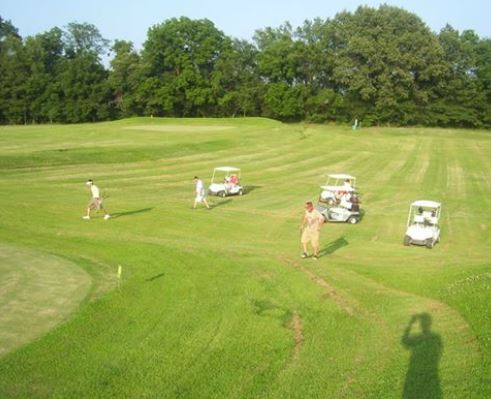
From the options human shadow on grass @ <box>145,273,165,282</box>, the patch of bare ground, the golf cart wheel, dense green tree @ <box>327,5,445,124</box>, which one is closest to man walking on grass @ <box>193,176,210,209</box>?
the golf cart wheel

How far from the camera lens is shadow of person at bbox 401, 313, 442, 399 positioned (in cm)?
918

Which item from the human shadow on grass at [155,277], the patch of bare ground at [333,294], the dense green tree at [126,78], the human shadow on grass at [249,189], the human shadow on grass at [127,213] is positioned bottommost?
the human shadow on grass at [249,189]

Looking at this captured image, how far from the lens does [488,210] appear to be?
1323 inches

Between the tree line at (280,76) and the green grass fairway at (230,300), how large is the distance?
58655 millimetres

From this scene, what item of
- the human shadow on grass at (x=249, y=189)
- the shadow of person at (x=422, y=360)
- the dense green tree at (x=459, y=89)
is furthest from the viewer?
the dense green tree at (x=459, y=89)

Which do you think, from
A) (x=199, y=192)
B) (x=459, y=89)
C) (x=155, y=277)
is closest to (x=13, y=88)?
(x=459, y=89)

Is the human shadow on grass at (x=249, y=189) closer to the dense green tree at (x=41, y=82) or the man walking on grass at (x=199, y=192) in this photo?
the man walking on grass at (x=199, y=192)

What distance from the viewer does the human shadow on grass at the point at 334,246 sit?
20900mm

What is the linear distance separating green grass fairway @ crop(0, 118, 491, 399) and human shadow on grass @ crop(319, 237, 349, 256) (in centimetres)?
15

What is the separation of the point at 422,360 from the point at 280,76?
9133 centimetres

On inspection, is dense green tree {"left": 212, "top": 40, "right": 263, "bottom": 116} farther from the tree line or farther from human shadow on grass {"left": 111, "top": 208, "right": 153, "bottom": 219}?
human shadow on grass {"left": 111, "top": 208, "right": 153, "bottom": 219}

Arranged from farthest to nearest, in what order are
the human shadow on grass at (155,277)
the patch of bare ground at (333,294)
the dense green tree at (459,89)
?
the dense green tree at (459,89) → the human shadow on grass at (155,277) → the patch of bare ground at (333,294)

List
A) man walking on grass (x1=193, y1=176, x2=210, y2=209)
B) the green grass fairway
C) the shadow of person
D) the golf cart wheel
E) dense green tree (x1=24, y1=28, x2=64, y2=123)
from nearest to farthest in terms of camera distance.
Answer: the shadow of person → the green grass fairway → the golf cart wheel → man walking on grass (x1=193, y1=176, x2=210, y2=209) → dense green tree (x1=24, y1=28, x2=64, y2=123)

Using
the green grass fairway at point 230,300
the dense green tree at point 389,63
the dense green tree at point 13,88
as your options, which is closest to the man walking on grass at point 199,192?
the green grass fairway at point 230,300
